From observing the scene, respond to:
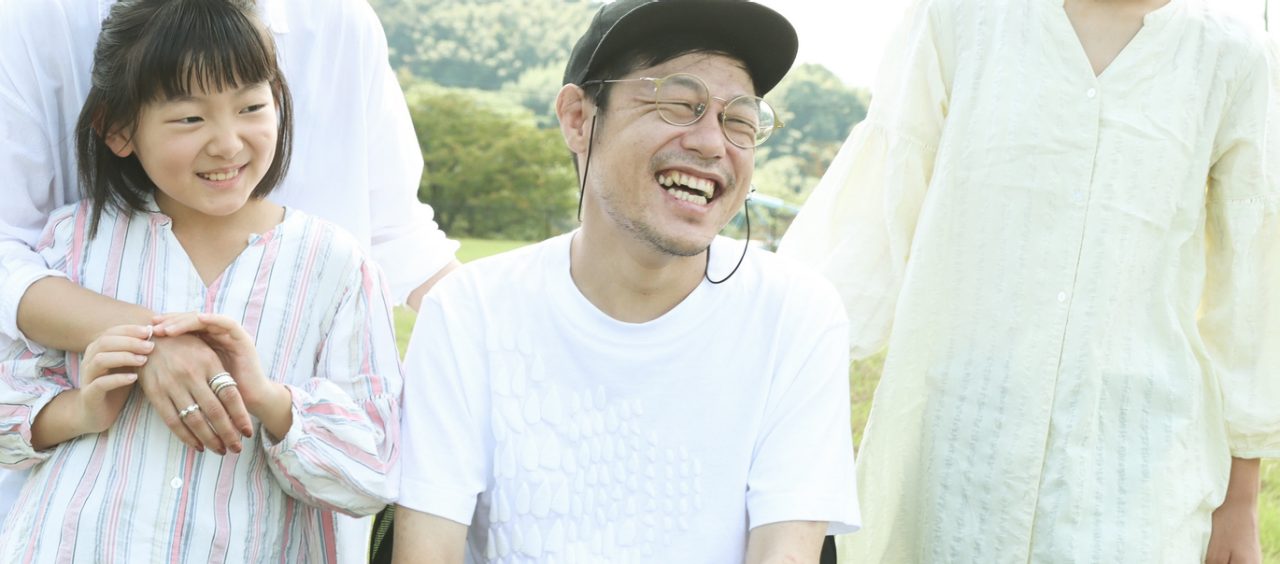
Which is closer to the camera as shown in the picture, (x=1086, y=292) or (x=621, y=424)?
(x=621, y=424)

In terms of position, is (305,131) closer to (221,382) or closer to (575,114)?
(575,114)

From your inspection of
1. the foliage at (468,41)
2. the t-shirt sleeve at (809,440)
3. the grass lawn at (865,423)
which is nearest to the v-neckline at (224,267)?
the t-shirt sleeve at (809,440)

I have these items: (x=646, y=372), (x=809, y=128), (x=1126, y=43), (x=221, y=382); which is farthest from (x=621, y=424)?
(x=809, y=128)

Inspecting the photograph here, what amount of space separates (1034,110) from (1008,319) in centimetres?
41

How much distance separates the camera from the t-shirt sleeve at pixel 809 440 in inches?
86.5

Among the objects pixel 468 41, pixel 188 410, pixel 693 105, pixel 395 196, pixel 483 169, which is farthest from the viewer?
pixel 468 41

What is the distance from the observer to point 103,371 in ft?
6.36

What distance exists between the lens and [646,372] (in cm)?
225

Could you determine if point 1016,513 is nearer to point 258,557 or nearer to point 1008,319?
point 1008,319

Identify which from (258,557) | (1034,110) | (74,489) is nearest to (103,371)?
(74,489)

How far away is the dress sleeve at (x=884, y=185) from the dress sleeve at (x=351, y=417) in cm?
99

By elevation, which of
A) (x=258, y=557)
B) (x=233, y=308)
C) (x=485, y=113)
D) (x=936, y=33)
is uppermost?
(x=485, y=113)

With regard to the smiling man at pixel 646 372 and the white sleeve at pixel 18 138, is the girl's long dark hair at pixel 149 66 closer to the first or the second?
the white sleeve at pixel 18 138

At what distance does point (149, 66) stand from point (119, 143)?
0.17 m
